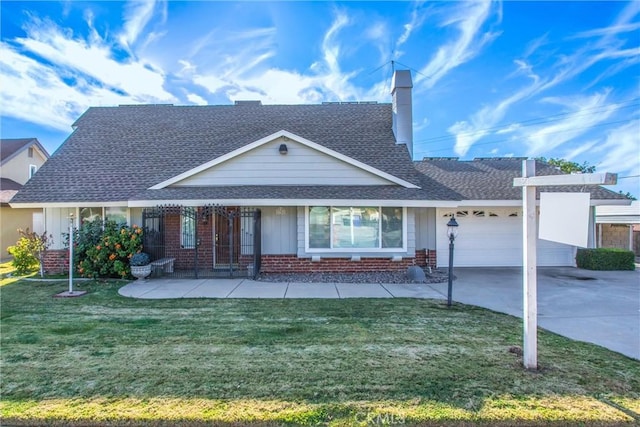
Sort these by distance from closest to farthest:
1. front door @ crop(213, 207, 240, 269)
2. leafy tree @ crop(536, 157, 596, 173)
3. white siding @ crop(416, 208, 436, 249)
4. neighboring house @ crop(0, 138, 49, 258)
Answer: front door @ crop(213, 207, 240, 269), white siding @ crop(416, 208, 436, 249), neighboring house @ crop(0, 138, 49, 258), leafy tree @ crop(536, 157, 596, 173)

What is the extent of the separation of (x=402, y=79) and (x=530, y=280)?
1197 cm

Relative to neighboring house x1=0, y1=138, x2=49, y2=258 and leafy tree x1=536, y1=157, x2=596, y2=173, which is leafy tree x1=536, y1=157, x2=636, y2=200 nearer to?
leafy tree x1=536, y1=157, x2=596, y2=173

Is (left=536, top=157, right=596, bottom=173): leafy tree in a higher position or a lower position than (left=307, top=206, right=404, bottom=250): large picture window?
higher

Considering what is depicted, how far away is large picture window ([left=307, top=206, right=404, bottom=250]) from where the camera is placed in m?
10.7

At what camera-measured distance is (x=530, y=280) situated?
13.4ft

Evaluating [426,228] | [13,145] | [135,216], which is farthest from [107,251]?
[13,145]

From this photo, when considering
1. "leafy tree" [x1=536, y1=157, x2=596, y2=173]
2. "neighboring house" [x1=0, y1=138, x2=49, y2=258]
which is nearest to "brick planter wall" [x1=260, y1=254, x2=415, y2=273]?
"neighboring house" [x1=0, y1=138, x2=49, y2=258]

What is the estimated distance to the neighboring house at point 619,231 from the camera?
651 inches

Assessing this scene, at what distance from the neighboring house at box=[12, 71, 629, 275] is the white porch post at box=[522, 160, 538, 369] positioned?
19.1 feet

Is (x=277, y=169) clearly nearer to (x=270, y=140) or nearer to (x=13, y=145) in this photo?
(x=270, y=140)

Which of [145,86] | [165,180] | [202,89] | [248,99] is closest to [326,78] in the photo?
[248,99]

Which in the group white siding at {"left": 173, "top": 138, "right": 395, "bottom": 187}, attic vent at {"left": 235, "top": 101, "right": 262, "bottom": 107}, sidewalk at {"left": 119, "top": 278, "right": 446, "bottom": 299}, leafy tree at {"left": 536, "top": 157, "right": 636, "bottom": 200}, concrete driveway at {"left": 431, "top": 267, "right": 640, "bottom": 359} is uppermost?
attic vent at {"left": 235, "top": 101, "right": 262, "bottom": 107}

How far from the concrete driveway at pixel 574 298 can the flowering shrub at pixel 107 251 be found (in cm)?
931

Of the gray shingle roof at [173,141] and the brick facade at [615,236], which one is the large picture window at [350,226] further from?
the brick facade at [615,236]
